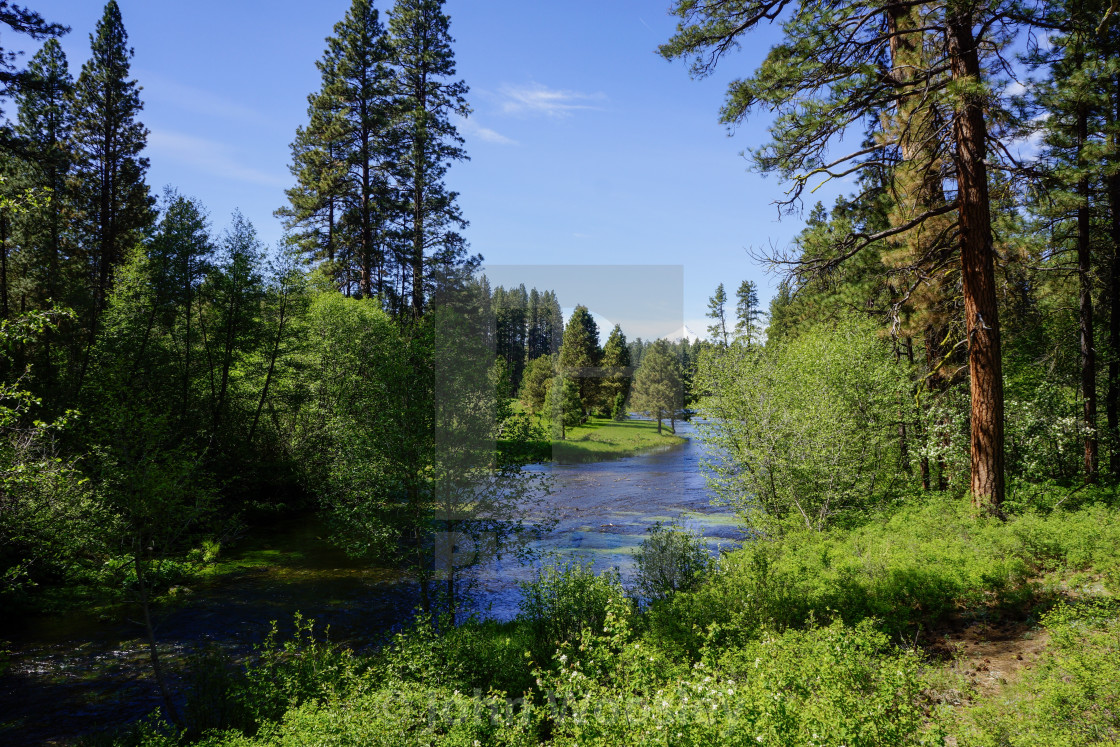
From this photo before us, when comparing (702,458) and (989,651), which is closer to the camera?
(989,651)

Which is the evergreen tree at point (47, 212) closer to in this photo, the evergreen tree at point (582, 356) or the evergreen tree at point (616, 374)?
the evergreen tree at point (582, 356)

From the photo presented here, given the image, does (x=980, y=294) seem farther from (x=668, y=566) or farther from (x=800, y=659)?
(x=668, y=566)

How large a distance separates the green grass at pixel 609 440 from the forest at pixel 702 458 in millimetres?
18674

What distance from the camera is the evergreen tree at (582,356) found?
50875 millimetres

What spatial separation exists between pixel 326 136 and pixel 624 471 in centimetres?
2378

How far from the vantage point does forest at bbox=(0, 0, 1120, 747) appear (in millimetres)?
5723

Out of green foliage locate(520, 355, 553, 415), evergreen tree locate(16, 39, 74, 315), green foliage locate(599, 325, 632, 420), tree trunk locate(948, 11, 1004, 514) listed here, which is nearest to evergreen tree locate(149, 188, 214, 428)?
evergreen tree locate(16, 39, 74, 315)

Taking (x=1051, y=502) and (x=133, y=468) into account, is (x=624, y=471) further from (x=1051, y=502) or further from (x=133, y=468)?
(x=133, y=468)

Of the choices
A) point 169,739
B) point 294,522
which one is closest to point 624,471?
point 294,522

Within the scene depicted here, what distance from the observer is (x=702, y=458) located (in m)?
14.2

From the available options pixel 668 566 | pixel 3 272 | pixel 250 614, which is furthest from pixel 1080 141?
pixel 3 272

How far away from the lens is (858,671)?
491 cm

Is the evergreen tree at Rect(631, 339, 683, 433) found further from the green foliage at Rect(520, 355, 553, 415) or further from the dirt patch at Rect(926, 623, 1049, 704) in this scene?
the dirt patch at Rect(926, 623, 1049, 704)

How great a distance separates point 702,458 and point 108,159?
2570cm
